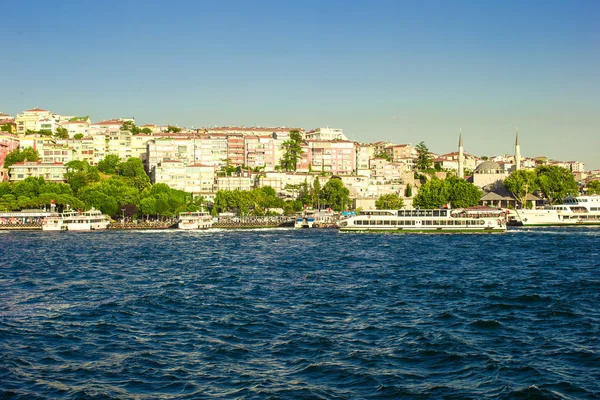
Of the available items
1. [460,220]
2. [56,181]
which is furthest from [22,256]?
[56,181]

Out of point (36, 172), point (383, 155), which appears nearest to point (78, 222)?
point (36, 172)

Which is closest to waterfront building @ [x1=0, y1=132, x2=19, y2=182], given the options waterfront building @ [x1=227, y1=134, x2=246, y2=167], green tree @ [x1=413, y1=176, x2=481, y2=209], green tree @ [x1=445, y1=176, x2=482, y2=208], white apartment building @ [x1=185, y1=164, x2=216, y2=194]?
white apartment building @ [x1=185, y1=164, x2=216, y2=194]

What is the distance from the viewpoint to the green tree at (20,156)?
108 meters

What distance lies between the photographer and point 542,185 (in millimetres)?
101188

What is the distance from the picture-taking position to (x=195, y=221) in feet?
274

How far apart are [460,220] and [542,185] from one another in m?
35.4

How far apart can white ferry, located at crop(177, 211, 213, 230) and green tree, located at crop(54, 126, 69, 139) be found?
52538 millimetres

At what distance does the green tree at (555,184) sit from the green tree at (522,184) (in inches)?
47.4

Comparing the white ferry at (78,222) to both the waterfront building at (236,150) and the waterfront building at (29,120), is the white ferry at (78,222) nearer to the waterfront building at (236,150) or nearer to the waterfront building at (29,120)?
the waterfront building at (236,150)

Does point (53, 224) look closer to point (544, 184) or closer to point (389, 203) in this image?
point (389, 203)

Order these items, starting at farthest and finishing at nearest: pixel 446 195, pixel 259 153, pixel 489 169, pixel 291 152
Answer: pixel 489 169 → pixel 259 153 → pixel 291 152 → pixel 446 195

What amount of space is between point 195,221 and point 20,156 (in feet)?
135

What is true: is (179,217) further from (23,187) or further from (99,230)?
(23,187)

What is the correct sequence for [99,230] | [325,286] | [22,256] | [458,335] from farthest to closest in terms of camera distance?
[99,230] → [22,256] → [325,286] → [458,335]
